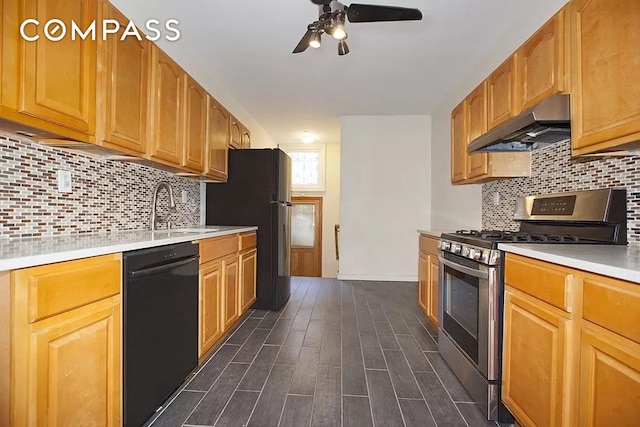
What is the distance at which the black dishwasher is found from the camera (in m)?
1.43

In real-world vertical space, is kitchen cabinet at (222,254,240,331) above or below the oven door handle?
below

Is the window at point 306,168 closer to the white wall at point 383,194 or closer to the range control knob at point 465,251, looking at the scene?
the white wall at point 383,194

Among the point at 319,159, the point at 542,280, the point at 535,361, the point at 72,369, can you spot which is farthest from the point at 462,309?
the point at 319,159

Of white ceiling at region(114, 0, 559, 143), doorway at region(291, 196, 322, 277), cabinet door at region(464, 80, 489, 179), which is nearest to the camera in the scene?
white ceiling at region(114, 0, 559, 143)

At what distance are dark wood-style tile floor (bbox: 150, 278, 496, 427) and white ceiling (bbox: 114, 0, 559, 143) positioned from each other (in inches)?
101

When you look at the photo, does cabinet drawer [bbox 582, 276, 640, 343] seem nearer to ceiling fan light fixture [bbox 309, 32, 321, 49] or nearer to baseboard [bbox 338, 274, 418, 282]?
ceiling fan light fixture [bbox 309, 32, 321, 49]

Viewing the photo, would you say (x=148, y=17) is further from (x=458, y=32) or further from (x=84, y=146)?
(x=458, y=32)

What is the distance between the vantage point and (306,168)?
→ 721 centimetres

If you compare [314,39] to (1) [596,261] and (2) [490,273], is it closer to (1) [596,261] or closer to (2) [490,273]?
(2) [490,273]

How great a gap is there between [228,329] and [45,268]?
70.6 inches

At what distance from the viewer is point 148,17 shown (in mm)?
2381

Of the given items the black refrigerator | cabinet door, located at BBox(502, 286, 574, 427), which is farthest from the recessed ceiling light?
cabinet door, located at BBox(502, 286, 574, 427)

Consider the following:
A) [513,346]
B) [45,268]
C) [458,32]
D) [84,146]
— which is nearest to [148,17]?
[84,146]

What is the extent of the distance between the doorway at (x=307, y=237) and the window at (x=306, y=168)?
0.29 m
